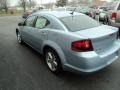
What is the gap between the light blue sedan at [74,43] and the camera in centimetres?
317

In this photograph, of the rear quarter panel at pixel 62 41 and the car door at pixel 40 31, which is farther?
the car door at pixel 40 31

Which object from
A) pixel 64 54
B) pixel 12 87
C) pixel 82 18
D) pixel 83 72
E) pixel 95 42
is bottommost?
pixel 12 87

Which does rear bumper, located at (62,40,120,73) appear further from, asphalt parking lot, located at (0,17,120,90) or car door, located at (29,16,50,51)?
car door, located at (29,16,50,51)

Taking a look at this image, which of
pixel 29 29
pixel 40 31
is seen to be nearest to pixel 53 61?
pixel 40 31

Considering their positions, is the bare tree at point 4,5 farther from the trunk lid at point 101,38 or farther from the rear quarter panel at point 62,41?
the trunk lid at point 101,38

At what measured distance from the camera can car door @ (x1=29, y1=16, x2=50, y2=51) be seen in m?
4.18

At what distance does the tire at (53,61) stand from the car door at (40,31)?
38cm

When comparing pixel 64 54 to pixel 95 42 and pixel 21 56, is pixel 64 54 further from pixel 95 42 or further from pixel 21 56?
pixel 21 56

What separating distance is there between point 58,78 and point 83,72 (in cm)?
80

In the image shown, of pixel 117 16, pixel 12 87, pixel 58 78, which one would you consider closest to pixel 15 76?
pixel 12 87

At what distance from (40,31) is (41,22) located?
1.09 feet

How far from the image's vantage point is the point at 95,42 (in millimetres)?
3215

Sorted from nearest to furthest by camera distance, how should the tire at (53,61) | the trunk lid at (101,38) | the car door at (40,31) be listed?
the trunk lid at (101,38) < the tire at (53,61) < the car door at (40,31)

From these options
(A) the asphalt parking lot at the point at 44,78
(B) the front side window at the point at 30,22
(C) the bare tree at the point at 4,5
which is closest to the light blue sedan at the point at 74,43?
(A) the asphalt parking lot at the point at 44,78
